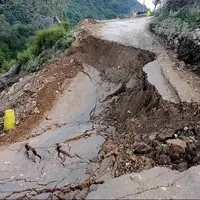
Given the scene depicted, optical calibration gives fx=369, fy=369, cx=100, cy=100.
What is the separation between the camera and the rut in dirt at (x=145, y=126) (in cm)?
557

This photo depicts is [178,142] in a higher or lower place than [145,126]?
higher

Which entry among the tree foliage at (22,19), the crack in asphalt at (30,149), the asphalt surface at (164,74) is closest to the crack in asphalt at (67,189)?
Answer: the crack in asphalt at (30,149)

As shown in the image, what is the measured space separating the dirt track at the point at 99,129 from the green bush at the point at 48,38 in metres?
2.33

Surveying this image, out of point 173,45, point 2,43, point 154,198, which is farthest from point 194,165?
point 2,43

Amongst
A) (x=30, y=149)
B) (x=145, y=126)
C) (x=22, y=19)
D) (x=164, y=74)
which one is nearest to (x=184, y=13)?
(x=164, y=74)

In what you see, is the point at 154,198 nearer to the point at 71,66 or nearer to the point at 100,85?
the point at 100,85

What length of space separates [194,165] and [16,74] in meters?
10.4

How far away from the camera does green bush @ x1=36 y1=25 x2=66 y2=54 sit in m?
13.5

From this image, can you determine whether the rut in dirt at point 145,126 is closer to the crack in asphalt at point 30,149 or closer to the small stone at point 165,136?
the small stone at point 165,136

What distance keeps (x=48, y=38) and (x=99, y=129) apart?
6.85 m

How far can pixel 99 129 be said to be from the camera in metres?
7.73

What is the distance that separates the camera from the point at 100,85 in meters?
9.97

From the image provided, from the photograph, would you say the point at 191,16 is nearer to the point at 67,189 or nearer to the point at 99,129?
the point at 99,129

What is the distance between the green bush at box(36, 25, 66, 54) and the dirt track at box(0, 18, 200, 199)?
2.33m
